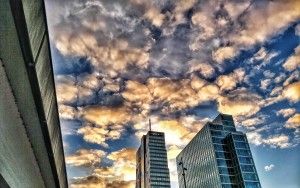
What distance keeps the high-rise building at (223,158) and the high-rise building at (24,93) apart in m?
116

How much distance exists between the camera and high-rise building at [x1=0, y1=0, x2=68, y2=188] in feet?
18.8

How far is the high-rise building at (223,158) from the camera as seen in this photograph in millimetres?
118000

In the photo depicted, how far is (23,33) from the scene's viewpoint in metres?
5.71

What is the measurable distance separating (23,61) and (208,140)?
5073 inches

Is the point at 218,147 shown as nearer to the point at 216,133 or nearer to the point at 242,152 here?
the point at 216,133

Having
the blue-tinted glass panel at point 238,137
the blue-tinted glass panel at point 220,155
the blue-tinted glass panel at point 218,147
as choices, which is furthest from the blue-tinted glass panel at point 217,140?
the blue-tinted glass panel at point 238,137

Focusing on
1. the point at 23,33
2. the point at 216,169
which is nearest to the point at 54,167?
the point at 23,33

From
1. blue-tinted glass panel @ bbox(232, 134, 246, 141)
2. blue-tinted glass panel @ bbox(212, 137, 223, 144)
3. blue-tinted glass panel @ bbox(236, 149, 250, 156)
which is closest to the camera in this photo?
blue-tinted glass panel @ bbox(236, 149, 250, 156)

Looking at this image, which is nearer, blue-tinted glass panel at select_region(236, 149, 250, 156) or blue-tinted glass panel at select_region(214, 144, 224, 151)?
blue-tinted glass panel at select_region(236, 149, 250, 156)

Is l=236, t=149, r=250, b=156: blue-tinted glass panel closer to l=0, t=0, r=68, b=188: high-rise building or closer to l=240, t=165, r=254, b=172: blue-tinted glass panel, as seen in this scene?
l=240, t=165, r=254, b=172: blue-tinted glass panel

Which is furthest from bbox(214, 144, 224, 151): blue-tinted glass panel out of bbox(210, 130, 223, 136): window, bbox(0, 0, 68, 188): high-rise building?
bbox(0, 0, 68, 188): high-rise building

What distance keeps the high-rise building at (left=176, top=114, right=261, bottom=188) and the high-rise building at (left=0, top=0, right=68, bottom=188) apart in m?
116

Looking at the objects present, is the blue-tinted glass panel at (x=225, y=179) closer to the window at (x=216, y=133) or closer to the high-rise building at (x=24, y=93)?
the window at (x=216, y=133)

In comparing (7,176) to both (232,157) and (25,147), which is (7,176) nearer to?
(25,147)
